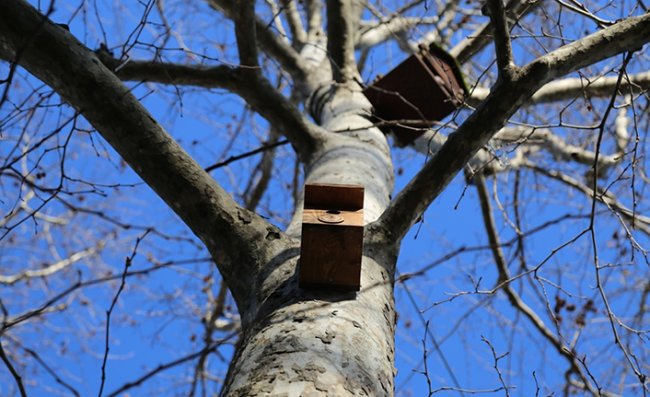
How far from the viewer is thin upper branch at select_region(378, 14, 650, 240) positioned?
181cm

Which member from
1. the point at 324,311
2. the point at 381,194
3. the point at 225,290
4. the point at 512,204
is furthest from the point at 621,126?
the point at 324,311

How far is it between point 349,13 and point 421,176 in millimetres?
1974

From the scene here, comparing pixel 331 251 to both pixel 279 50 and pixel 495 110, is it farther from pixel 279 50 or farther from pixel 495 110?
pixel 279 50

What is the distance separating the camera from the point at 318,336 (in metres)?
1.48

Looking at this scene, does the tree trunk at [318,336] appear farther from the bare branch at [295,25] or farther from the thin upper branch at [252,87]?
the bare branch at [295,25]

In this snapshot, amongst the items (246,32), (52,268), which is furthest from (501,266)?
(52,268)

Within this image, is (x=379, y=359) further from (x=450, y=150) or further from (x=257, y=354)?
(x=450, y=150)

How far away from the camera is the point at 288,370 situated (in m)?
1.38

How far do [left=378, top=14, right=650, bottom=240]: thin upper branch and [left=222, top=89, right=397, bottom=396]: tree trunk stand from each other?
4.7 inches

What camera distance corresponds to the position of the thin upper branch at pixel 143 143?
184 cm

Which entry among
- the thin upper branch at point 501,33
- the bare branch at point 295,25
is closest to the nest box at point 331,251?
the thin upper branch at point 501,33

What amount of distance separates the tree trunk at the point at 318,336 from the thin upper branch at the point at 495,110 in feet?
0.39

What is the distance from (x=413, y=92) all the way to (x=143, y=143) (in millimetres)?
1762

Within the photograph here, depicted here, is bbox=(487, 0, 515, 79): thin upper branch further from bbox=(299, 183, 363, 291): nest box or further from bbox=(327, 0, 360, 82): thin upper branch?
bbox=(327, 0, 360, 82): thin upper branch
